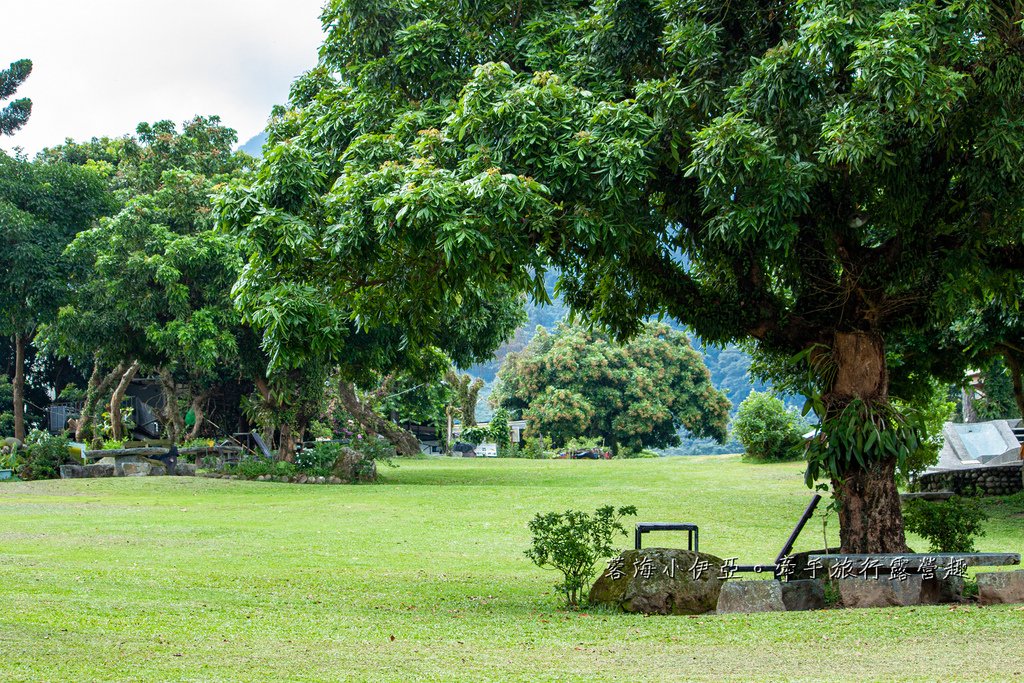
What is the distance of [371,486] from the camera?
2662 centimetres

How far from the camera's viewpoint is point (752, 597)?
10.0 m

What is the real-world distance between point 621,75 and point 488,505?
12535 millimetres

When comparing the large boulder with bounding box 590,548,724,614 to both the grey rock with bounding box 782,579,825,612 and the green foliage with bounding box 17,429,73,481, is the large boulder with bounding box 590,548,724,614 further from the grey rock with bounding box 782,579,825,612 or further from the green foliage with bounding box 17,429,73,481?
the green foliage with bounding box 17,429,73,481

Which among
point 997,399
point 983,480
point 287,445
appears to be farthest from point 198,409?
point 997,399

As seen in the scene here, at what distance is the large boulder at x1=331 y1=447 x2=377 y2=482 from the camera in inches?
1113

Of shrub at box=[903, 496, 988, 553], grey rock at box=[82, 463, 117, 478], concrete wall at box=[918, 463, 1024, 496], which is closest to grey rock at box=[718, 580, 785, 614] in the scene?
shrub at box=[903, 496, 988, 553]

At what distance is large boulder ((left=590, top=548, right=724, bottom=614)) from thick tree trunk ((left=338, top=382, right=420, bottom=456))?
2600cm

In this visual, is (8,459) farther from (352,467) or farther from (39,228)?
(352,467)

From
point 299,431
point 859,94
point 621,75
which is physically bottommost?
point 299,431

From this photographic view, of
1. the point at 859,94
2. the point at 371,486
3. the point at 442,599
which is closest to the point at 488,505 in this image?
the point at 371,486

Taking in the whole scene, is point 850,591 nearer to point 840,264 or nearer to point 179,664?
point 840,264

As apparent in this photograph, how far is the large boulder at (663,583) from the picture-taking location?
1048 cm

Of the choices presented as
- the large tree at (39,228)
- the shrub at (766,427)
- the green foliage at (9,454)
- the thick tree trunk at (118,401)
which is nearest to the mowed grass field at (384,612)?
the green foliage at (9,454)

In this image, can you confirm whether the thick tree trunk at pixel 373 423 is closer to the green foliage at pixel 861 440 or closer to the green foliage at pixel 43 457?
the green foliage at pixel 43 457
